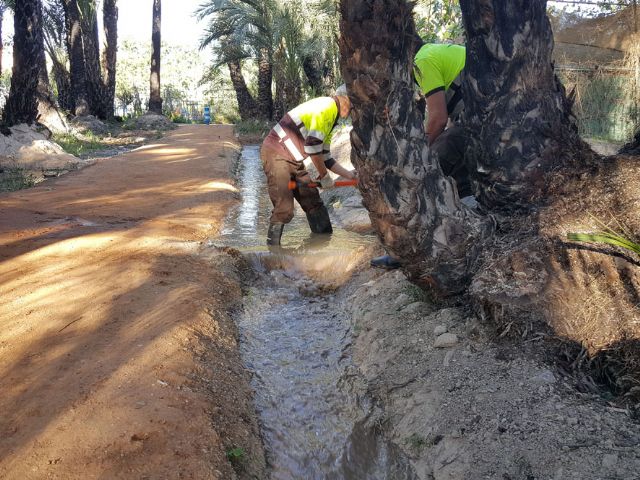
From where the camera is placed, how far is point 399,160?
9.97ft

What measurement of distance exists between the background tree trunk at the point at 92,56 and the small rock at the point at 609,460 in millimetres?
22528

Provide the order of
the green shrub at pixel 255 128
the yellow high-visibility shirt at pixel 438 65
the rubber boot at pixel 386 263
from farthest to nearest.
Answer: the green shrub at pixel 255 128
the rubber boot at pixel 386 263
the yellow high-visibility shirt at pixel 438 65

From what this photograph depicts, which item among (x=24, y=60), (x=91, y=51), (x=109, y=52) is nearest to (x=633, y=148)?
(x=24, y=60)

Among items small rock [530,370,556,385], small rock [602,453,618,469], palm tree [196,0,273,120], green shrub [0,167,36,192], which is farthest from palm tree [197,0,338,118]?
small rock [602,453,618,469]

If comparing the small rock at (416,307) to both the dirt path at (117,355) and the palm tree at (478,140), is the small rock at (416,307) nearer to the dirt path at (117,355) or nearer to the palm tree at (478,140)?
the palm tree at (478,140)

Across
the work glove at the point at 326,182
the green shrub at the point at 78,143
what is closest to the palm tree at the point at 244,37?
the green shrub at the point at 78,143

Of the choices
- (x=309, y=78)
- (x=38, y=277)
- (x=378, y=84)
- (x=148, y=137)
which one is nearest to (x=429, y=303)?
(x=378, y=84)

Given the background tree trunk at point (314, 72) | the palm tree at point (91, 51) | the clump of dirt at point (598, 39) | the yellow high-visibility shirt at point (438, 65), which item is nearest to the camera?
the yellow high-visibility shirt at point (438, 65)

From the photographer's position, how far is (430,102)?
165 inches

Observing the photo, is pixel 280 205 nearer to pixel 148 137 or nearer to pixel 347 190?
pixel 347 190

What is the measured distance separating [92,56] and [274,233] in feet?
60.3

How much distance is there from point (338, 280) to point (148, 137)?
56.0 feet

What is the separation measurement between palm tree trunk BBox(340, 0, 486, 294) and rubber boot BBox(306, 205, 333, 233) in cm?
320

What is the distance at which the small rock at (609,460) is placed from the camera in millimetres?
2055
